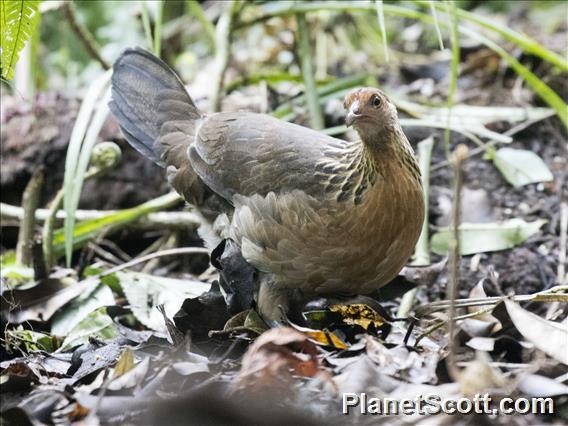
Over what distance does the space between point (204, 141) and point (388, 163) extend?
3.23 feet

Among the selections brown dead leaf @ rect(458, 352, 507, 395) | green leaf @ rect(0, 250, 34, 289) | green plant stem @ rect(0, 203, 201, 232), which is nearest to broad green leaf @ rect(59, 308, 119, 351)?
green leaf @ rect(0, 250, 34, 289)

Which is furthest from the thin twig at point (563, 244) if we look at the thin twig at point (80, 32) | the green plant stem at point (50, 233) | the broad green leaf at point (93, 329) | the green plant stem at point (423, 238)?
the thin twig at point (80, 32)

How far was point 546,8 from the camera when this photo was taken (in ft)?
Answer: 24.4

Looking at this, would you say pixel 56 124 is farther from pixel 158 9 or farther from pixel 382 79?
pixel 382 79

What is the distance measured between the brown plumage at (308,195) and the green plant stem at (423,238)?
25cm

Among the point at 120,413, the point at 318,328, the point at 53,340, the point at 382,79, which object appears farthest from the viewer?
the point at 382,79

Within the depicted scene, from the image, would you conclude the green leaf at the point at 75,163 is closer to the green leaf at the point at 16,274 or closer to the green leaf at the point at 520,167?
the green leaf at the point at 16,274

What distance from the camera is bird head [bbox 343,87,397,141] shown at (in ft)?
10.6

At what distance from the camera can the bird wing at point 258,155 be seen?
137 inches

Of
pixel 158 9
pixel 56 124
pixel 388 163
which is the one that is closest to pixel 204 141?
pixel 158 9

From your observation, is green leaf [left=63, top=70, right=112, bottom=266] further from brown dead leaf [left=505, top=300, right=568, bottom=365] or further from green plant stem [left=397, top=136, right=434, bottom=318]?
brown dead leaf [left=505, top=300, right=568, bottom=365]

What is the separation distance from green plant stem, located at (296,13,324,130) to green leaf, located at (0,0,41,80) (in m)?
2.06

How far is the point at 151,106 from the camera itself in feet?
13.8

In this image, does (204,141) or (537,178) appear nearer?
(204,141)
